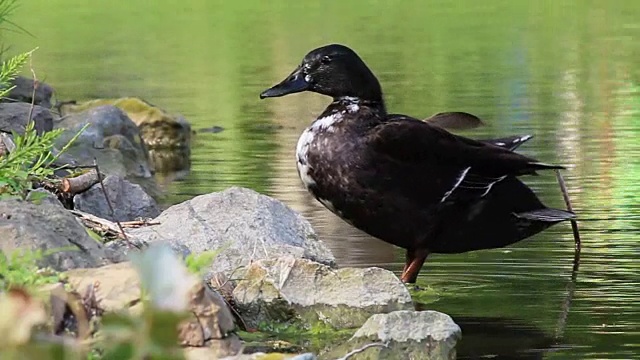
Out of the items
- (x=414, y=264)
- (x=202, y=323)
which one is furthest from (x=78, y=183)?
(x=202, y=323)

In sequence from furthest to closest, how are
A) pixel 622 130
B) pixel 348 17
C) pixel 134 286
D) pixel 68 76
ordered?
pixel 348 17
pixel 68 76
pixel 622 130
pixel 134 286

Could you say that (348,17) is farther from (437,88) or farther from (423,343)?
(423,343)

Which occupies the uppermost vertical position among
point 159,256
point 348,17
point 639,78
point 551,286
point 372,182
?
point 159,256

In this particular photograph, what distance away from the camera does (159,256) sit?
250 centimetres

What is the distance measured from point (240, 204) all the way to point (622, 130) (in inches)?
262

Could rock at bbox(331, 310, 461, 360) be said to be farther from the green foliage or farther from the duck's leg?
the duck's leg

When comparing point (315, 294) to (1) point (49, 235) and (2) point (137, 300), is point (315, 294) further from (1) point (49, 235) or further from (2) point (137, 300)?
(2) point (137, 300)

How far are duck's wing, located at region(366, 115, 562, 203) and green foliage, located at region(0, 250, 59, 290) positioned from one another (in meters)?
2.23

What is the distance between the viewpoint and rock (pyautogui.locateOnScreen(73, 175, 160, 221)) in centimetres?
766

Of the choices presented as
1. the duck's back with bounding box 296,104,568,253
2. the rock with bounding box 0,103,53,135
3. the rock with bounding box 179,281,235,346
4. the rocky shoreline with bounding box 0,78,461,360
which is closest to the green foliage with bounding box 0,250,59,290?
the rocky shoreline with bounding box 0,78,461,360

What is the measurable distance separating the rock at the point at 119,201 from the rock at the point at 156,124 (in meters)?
5.03

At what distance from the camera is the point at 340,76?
23.4 ft

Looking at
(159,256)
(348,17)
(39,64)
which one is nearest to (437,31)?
(348,17)

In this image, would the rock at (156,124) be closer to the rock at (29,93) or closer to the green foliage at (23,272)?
the rock at (29,93)
